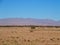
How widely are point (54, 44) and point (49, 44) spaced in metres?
0.57

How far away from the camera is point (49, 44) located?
21953mm

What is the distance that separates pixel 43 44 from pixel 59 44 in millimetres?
1836

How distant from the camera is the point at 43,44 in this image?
853 inches

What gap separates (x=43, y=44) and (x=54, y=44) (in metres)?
1.30

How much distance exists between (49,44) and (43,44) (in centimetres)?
75

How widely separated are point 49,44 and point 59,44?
1124 mm

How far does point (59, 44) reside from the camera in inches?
862

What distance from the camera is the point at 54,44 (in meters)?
22.0
